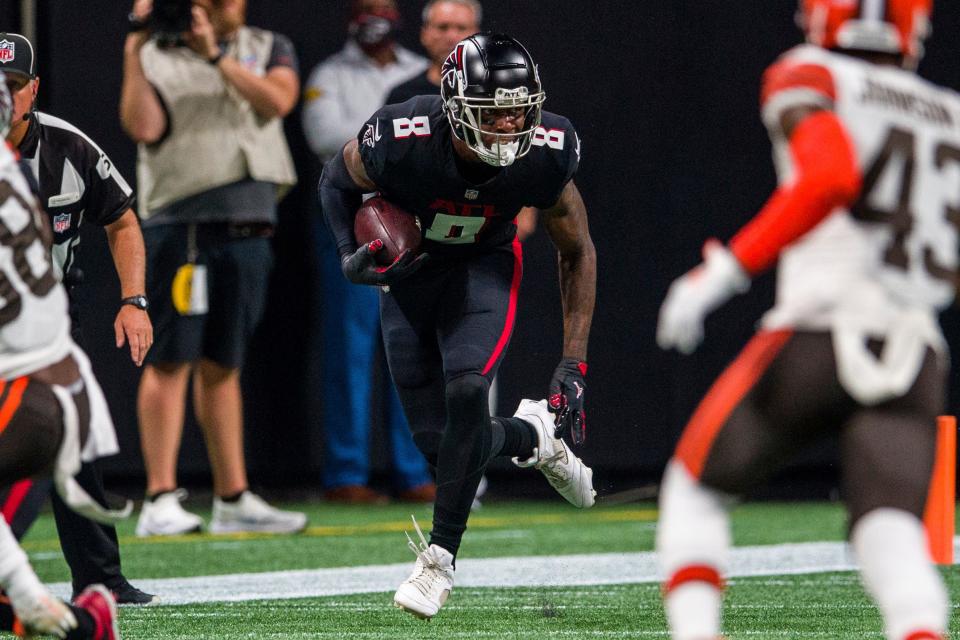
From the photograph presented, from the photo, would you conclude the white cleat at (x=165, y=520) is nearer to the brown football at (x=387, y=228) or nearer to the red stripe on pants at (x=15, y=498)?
the brown football at (x=387, y=228)

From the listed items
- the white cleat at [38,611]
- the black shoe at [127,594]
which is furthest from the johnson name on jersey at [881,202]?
the black shoe at [127,594]

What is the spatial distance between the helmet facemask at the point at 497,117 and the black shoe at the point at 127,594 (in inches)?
58.1

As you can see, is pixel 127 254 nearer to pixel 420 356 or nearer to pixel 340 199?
pixel 340 199

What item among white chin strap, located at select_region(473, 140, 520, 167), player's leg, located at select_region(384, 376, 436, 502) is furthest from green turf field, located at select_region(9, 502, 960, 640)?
white chin strap, located at select_region(473, 140, 520, 167)

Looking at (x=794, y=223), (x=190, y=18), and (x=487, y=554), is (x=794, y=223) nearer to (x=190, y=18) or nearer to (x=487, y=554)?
(x=487, y=554)

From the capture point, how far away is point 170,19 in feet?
21.3

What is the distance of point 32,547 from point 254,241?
1.47m

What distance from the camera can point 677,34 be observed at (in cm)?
796

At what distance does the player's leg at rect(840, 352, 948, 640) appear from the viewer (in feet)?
8.27

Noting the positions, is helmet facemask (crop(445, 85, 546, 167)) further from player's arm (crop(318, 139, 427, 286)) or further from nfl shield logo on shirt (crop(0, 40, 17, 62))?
nfl shield logo on shirt (crop(0, 40, 17, 62))

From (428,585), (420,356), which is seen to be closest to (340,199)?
(420,356)

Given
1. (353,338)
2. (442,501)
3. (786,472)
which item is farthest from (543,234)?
(442,501)

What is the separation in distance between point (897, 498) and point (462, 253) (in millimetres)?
2219

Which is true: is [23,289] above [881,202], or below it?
below
